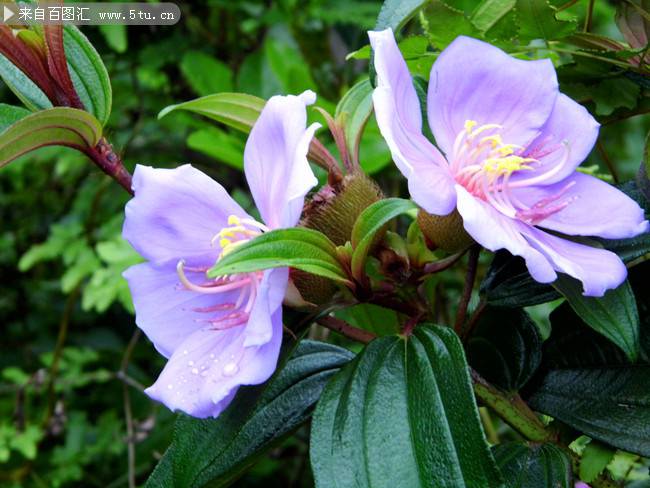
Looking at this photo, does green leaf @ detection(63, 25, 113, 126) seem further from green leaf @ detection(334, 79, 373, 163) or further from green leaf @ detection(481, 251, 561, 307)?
green leaf @ detection(481, 251, 561, 307)

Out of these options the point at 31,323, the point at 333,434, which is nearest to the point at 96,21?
the point at 31,323

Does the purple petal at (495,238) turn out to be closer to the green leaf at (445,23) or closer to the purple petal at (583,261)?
the purple petal at (583,261)

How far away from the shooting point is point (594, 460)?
2.18 feet

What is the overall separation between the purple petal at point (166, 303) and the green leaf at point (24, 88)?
0.16m

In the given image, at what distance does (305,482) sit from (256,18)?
0.97 metres

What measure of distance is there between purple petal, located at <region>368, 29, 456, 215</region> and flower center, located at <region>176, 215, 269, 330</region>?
0.38ft

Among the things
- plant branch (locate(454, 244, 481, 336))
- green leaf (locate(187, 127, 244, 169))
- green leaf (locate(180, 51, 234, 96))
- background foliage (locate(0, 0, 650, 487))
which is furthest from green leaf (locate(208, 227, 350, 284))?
green leaf (locate(180, 51, 234, 96))

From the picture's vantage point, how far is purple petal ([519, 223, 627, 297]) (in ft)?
1.82

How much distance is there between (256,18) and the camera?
69.2 inches

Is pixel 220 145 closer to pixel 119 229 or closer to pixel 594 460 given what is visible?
pixel 119 229

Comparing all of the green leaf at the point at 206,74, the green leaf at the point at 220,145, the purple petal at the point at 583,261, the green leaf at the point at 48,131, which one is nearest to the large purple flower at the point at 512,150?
the purple petal at the point at 583,261

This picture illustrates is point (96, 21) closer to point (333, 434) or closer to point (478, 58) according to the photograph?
point (478, 58)

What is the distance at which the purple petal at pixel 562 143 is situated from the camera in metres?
0.63

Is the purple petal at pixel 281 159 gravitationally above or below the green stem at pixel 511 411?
above
